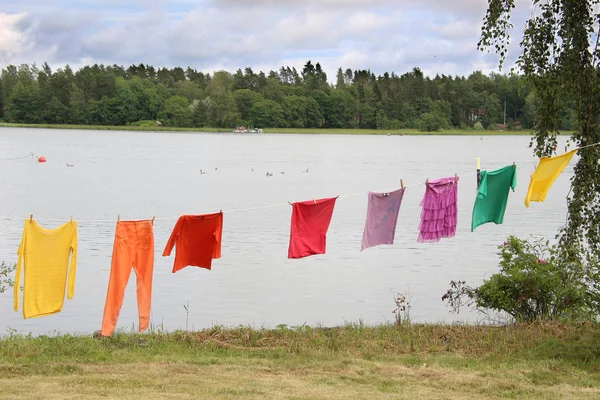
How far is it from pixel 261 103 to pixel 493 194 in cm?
14677

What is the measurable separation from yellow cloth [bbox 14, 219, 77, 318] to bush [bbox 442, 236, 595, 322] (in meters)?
6.69

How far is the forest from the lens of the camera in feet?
499

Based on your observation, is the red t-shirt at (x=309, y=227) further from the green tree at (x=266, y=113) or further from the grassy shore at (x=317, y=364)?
the green tree at (x=266, y=113)

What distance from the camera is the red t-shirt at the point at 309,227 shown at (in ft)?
42.6

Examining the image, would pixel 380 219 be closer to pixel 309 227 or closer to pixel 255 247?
pixel 309 227

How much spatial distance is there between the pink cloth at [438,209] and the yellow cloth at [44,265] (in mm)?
5819

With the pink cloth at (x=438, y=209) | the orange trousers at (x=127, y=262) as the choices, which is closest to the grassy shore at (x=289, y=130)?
the pink cloth at (x=438, y=209)

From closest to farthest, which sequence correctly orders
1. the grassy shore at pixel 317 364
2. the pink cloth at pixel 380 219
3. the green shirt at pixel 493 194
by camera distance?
the grassy shore at pixel 317 364, the green shirt at pixel 493 194, the pink cloth at pixel 380 219

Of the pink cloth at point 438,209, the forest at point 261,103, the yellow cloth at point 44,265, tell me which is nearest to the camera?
the yellow cloth at point 44,265

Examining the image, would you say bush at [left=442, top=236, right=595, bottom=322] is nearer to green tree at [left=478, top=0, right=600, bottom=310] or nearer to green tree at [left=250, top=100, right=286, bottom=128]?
green tree at [left=478, top=0, right=600, bottom=310]

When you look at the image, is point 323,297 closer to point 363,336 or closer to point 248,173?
point 363,336

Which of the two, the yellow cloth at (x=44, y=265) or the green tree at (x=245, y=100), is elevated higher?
the green tree at (x=245, y=100)

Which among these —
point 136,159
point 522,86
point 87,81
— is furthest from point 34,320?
point 87,81

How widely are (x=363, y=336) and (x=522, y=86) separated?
4.85 m
